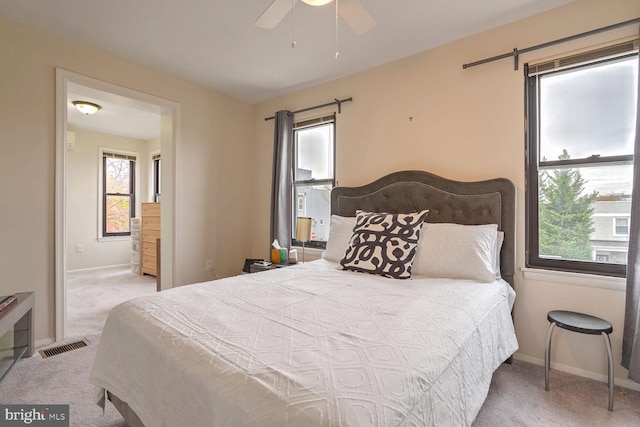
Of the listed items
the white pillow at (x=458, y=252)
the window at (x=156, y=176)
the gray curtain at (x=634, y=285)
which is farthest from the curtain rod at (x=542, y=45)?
the window at (x=156, y=176)

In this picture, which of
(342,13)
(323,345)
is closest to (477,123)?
(342,13)

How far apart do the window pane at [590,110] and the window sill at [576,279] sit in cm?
82

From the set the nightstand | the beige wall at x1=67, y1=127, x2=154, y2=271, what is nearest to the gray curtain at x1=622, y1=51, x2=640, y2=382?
the nightstand

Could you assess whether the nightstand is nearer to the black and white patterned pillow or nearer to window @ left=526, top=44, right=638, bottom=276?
the black and white patterned pillow

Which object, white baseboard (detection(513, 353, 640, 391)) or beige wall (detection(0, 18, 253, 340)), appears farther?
beige wall (detection(0, 18, 253, 340))

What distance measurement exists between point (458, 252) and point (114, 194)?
622cm

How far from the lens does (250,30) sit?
247cm

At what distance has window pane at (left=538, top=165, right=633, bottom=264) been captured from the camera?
2.02m

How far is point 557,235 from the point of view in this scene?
2227 millimetres

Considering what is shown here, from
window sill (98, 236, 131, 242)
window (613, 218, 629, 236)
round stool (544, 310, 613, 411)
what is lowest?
round stool (544, 310, 613, 411)

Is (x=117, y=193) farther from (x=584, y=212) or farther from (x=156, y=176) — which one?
(x=584, y=212)

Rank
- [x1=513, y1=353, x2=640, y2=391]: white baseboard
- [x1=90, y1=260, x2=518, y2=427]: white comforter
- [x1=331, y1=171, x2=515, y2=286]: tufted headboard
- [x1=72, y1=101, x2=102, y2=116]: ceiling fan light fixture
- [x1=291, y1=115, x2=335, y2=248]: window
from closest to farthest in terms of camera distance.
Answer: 1. [x1=90, y1=260, x2=518, y2=427]: white comforter
2. [x1=513, y1=353, x2=640, y2=391]: white baseboard
3. [x1=331, y1=171, x2=515, y2=286]: tufted headboard
4. [x1=291, y1=115, x2=335, y2=248]: window
5. [x1=72, y1=101, x2=102, y2=116]: ceiling fan light fixture

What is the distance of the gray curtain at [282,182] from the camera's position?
11.9 feet

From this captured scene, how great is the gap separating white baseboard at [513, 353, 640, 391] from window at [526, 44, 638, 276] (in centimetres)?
67
